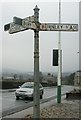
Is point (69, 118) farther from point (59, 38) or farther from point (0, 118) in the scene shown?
point (59, 38)

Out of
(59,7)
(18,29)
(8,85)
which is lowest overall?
(8,85)

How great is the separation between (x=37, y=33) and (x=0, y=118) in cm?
626

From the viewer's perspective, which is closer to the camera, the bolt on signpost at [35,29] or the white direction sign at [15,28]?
the bolt on signpost at [35,29]

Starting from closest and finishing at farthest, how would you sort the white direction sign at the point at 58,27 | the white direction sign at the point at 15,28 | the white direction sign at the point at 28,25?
1. the white direction sign at the point at 28,25
2. the white direction sign at the point at 15,28
3. the white direction sign at the point at 58,27

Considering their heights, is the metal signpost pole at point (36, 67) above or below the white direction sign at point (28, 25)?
below

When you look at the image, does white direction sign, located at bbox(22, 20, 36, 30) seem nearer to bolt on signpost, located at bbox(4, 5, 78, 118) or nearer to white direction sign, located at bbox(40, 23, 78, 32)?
bolt on signpost, located at bbox(4, 5, 78, 118)

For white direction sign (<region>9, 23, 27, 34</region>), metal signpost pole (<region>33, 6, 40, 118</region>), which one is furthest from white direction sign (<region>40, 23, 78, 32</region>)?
white direction sign (<region>9, 23, 27, 34</region>)

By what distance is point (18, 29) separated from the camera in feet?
28.9

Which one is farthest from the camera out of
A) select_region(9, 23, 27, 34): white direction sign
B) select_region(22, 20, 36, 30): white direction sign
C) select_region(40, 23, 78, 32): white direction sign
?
select_region(40, 23, 78, 32): white direction sign

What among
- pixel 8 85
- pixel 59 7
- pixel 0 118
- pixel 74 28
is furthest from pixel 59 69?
pixel 8 85

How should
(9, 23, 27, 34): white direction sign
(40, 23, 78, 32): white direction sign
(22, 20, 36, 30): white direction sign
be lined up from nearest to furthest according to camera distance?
(22, 20, 36, 30): white direction sign, (9, 23, 27, 34): white direction sign, (40, 23, 78, 32): white direction sign

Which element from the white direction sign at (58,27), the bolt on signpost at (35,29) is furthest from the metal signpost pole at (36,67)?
the white direction sign at (58,27)

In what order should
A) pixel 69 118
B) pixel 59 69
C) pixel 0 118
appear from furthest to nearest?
pixel 59 69, pixel 0 118, pixel 69 118

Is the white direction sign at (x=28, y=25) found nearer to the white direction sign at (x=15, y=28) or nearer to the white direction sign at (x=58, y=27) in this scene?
the white direction sign at (x=15, y=28)
